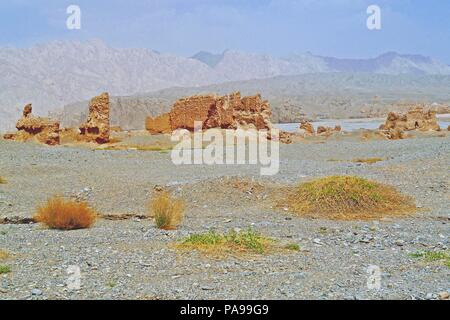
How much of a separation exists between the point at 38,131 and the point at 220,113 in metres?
10.1

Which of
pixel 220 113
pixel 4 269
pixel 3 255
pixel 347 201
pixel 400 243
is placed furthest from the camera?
pixel 220 113

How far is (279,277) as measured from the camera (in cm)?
667

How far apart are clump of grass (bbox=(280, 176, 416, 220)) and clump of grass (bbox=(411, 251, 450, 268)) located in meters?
3.33

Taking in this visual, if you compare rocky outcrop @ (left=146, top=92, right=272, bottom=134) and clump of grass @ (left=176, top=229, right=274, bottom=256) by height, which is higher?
rocky outcrop @ (left=146, top=92, right=272, bottom=134)

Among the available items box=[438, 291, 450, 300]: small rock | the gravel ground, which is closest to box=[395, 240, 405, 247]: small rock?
the gravel ground

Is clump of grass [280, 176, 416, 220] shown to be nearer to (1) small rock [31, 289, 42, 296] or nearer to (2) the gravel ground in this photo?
(2) the gravel ground

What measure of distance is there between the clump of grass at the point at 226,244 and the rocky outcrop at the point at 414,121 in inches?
1457

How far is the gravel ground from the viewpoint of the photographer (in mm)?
6152

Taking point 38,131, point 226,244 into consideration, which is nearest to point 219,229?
point 226,244

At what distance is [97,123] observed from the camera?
31938 mm

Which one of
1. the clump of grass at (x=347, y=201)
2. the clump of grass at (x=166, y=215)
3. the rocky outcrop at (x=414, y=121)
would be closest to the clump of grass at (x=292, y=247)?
the clump of grass at (x=166, y=215)

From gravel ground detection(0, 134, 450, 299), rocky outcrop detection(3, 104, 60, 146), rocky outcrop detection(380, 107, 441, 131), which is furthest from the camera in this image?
rocky outcrop detection(380, 107, 441, 131)

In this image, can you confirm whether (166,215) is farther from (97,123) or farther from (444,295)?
(97,123)
